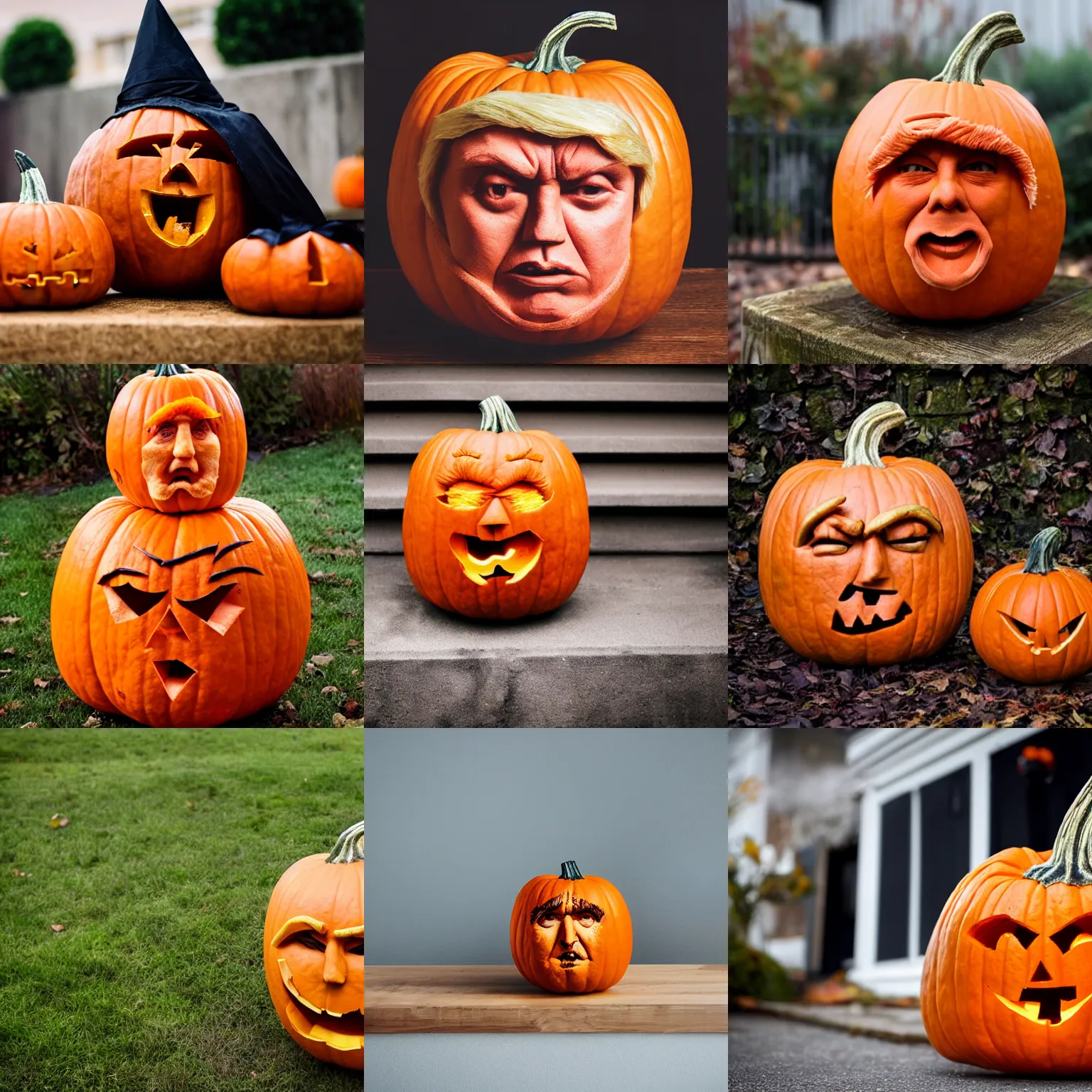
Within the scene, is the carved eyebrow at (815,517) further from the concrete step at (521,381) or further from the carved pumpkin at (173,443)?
the carved pumpkin at (173,443)

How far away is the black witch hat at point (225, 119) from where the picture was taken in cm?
305

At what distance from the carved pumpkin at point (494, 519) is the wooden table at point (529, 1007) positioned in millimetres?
1087

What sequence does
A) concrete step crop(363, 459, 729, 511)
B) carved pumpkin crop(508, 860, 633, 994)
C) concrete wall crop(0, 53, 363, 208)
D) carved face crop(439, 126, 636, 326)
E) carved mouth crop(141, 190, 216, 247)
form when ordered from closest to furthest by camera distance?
carved mouth crop(141, 190, 216, 247), carved face crop(439, 126, 636, 326), concrete wall crop(0, 53, 363, 208), carved pumpkin crop(508, 860, 633, 994), concrete step crop(363, 459, 729, 511)

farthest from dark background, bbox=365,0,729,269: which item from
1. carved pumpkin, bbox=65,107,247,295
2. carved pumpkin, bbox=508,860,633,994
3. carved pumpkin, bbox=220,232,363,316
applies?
carved pumpkin, bbox=508,860,633,994

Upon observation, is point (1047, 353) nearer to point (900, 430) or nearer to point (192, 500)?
point (900, 430)

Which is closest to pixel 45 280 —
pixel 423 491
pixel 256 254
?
pixel 256 254

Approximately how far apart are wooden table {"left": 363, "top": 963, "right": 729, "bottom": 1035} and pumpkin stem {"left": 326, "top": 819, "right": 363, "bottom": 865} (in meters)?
0.33

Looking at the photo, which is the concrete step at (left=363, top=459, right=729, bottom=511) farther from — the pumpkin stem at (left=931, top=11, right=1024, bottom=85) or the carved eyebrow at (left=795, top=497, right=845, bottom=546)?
the pumpkin stem at (left=931, top=11, right=1024, bottom=85)

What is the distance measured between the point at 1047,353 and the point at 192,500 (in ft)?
7.46

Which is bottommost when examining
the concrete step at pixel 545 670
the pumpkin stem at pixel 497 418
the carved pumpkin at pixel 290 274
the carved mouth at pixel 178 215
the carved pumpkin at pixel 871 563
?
the concrete step at pixel 545 670

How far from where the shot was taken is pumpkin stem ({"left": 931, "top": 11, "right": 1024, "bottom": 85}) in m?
3.15

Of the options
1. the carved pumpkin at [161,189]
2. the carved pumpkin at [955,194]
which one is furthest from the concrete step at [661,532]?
the carved pumpkin at [161,189]

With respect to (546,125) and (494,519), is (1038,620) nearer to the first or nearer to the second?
(494,519)

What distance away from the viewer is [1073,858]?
10.7ft
